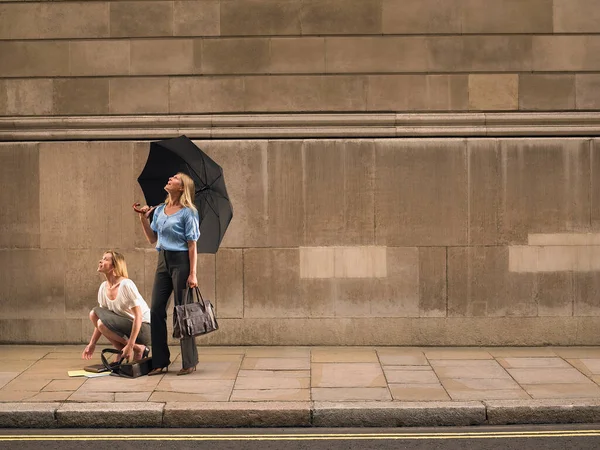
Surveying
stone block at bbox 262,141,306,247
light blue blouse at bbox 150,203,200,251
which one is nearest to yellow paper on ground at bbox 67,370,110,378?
light blue blouse at bbox 150,203,200,251

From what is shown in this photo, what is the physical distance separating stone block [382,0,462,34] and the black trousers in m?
3.73

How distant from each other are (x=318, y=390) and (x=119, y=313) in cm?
222

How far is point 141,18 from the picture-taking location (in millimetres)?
10172

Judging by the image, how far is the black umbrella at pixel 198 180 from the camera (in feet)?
28.5

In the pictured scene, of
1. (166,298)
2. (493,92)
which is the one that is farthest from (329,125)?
(166,298)

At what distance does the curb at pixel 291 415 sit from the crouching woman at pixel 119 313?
1499 mm

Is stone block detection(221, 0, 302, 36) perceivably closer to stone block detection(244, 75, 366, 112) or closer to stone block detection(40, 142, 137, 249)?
stone block detection(244, 75, 366, 112)

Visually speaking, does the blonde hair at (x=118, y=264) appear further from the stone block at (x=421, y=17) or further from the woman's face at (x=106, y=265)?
the stone block at (x=421, y=17)

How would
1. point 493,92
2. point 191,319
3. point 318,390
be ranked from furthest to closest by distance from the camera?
1. point 493,92
2. point 191,319
3. point 318,390

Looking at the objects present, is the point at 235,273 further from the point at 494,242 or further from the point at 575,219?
the point at 575,219

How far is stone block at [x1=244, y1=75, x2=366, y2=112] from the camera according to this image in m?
10.1

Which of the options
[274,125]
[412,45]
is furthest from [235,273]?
[412,45]

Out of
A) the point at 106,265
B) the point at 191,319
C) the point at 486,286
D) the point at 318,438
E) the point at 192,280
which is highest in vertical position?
the point at 106,265

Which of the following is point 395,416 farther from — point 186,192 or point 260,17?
point 260,17
